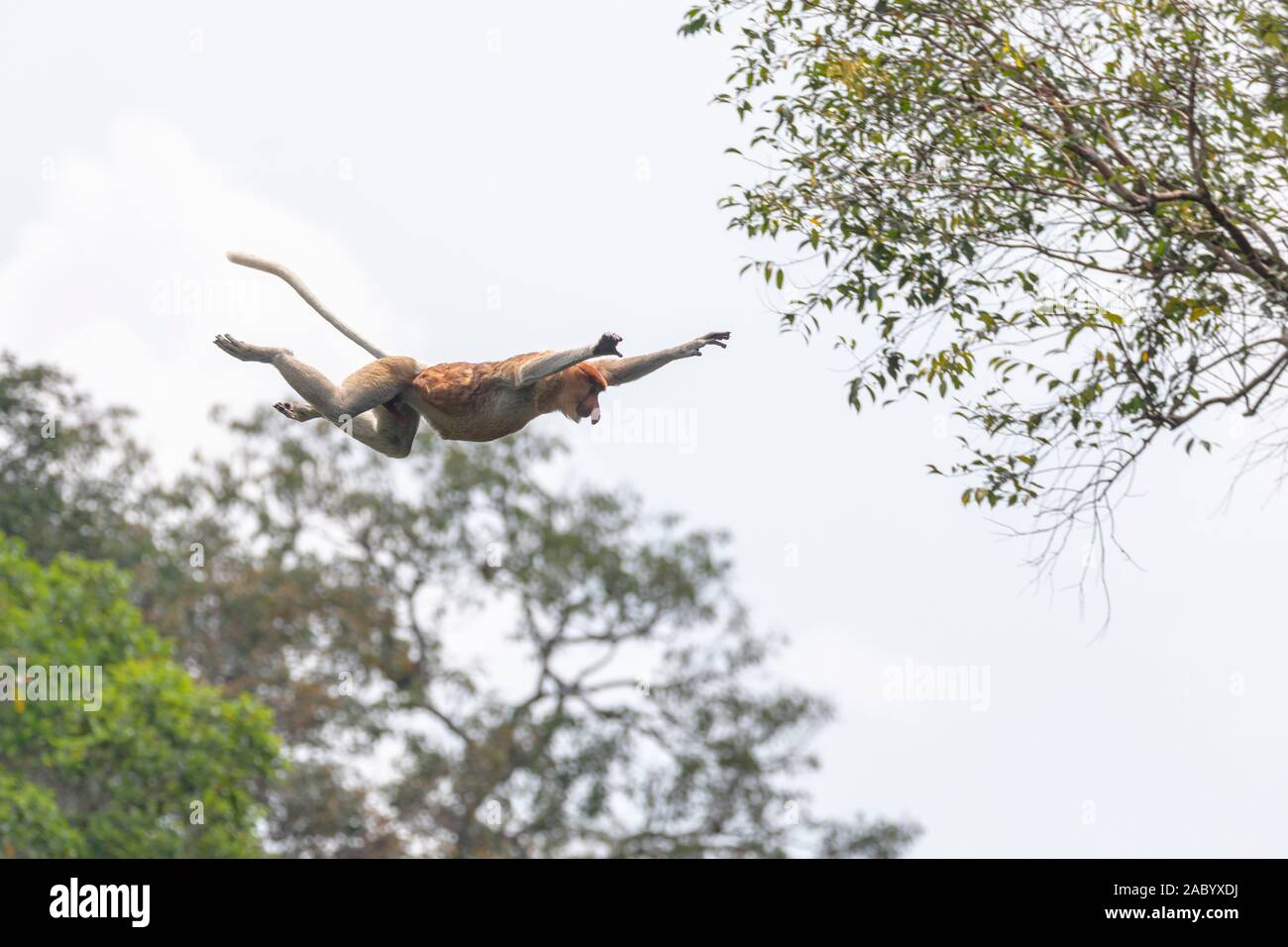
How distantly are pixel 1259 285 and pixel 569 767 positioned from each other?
17.4 meters

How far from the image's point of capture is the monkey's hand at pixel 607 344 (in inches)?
216

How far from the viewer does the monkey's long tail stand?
691 cm

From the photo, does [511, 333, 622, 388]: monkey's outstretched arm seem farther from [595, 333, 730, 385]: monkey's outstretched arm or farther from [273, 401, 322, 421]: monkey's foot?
[273, 401, 322, 421]: monkey's foot

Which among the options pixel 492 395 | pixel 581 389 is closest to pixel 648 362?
pixel 581 389

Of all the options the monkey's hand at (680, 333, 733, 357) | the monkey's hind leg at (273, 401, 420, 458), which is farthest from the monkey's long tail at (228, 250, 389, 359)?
the monkey's hand at (680, 333, 733, 357)

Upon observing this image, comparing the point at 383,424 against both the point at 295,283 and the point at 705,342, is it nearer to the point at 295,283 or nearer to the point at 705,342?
the point at 295,283

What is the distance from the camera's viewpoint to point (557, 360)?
5.92 metres

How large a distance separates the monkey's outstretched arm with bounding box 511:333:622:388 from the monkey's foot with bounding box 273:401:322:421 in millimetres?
934

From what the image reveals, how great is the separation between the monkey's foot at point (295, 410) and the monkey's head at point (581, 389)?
1023 mm

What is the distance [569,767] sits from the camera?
80.9ft

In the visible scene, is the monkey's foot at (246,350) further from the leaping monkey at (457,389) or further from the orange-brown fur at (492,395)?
the orange-brown fur at (492,395)

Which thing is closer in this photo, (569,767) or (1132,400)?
(1132,400)
